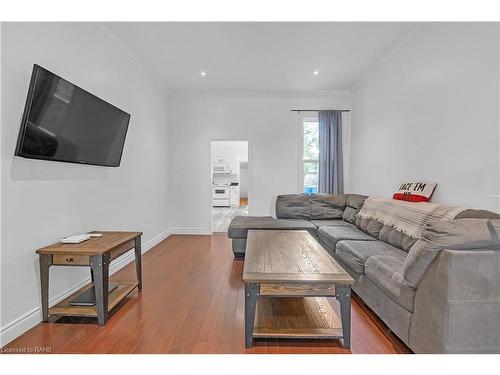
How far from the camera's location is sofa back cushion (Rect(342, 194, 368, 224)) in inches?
152

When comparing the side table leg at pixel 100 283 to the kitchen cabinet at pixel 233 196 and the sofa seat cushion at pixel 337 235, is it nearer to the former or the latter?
the sofa seat cushion at pixel 337 235

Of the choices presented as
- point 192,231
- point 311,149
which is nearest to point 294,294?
point 192,231

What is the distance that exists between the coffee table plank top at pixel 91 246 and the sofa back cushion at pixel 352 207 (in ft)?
10.1

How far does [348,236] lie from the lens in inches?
119

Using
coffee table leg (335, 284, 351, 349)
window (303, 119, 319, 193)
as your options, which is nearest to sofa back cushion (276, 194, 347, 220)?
window (303, 119, 319, 193)

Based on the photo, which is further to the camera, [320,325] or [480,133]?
[480,133]

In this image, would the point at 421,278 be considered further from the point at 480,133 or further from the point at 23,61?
the point at 23,61

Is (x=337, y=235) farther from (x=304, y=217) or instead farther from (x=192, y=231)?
(x=192, y=231)

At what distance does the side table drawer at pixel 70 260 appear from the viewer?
199 cm

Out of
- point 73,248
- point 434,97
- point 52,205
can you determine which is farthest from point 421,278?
point 52,205

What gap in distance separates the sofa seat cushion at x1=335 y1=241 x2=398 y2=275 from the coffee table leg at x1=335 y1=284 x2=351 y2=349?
65 centimetres

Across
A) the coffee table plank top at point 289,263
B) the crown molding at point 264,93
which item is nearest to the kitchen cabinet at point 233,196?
the crown molding at point 264,93

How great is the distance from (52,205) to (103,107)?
1111 millimetres

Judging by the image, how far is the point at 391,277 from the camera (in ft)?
5.92
